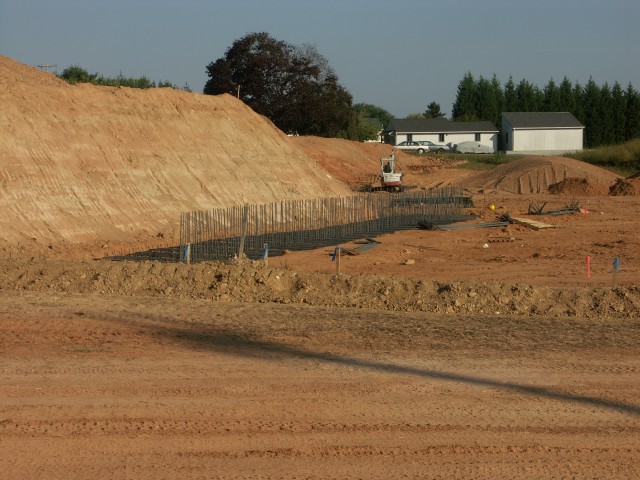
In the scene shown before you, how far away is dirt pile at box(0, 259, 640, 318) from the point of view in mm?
13133

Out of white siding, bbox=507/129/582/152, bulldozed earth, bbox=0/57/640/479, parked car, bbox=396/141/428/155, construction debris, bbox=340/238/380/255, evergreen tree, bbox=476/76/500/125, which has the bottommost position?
bulldozed earth, bbox=0/57/640/479

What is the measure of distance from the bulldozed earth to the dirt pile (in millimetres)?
38

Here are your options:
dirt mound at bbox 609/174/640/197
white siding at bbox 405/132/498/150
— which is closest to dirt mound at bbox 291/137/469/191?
dirt mound at bbox 609/174/640/197

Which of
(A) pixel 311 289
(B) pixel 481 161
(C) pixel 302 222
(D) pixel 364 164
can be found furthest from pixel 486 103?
(A) pixel 311 289

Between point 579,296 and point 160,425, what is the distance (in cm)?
815

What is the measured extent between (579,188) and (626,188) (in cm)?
237

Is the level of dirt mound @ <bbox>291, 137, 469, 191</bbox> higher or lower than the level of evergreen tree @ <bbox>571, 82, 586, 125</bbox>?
lower

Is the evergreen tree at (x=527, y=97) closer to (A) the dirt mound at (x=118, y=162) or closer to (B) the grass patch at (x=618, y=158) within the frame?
(B) the grass patch at (x=618, y=158)

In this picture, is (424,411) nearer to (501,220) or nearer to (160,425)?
(160,425)

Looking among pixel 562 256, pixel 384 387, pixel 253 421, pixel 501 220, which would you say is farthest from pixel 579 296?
pixel 501 220

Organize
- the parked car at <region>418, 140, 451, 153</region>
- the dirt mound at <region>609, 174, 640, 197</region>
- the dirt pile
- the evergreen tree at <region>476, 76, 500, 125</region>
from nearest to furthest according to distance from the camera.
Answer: the dirt pile < the dirt mound at <region>609, 174, 640, 197</region> < the parked car at <region>418, 140, 451, 153</region> < the evergreen tree at <region>476, 76, 500, 125</region>

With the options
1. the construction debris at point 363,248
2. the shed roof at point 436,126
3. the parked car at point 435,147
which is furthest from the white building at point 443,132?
the construction debris at point 363,248

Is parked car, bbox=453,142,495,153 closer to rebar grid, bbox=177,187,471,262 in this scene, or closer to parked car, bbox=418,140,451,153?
parked car, bbox=418,140,451,153

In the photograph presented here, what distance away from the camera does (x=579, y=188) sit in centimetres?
4547
